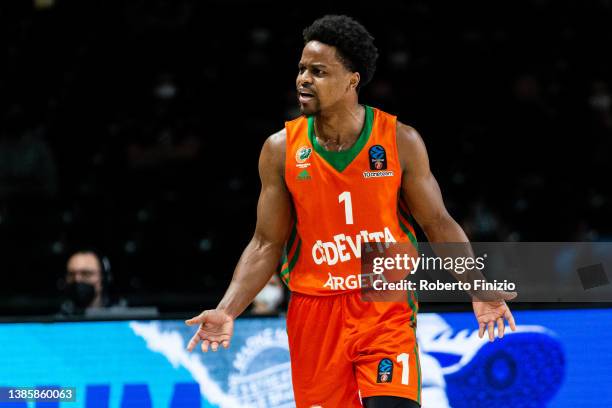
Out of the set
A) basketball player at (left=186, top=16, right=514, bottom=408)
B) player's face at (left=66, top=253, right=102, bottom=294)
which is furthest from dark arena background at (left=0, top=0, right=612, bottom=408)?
basketball player at (left=186, top=16, right=514, bottom=408)

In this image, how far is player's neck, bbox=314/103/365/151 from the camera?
421cm

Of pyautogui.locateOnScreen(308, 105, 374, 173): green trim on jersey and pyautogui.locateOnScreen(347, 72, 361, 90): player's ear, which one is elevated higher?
pyautogui.locateOnScreen(347, 72, 361, 90): player's ear

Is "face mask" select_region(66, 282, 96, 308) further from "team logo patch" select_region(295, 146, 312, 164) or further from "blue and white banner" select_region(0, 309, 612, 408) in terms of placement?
"team logo patch" select_region(295, 146, 312, 164)

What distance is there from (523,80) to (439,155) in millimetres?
1328

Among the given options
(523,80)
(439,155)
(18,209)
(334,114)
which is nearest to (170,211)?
(18,209)

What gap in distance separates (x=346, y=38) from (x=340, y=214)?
0.73 m

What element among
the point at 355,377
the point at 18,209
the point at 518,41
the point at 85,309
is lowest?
the point at 355,377

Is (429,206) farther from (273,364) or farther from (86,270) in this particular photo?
(86,270)

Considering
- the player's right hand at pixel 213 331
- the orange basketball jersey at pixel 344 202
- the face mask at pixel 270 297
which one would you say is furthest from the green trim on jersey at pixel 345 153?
the face mask at pixel 270 297

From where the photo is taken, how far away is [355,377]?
13.4ft

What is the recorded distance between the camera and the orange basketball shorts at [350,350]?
156 inches

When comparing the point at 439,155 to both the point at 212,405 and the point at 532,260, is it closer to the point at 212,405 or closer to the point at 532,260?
the point at 532,260

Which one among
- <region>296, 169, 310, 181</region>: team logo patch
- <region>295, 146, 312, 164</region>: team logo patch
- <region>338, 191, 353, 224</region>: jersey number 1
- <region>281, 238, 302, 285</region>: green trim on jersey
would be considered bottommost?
<region>281, 238, 302, 285</region>: green trim on jersey

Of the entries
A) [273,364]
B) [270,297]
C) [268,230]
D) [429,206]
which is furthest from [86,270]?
[429,206]
